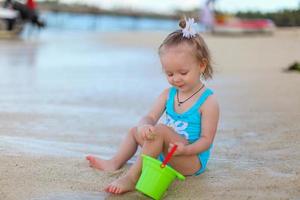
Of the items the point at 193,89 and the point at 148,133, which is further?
the point at 193,89

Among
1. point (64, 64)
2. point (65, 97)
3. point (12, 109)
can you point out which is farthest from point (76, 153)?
point (64, 64)

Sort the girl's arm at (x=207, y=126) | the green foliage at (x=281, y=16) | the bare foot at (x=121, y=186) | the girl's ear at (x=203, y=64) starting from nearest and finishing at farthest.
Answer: the bare foot at (x=121, y=186) → the girl's arm at (x=207, y=126) → the girl's ear at (x=203, y=64) → the green foliage at (x=281, y=16)

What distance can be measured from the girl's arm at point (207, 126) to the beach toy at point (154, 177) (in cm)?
30

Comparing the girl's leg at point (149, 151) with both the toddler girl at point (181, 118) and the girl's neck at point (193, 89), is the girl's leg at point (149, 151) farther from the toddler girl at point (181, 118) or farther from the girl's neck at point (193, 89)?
the girl's neck at point (193, 89)

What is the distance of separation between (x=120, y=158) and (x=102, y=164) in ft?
0.34

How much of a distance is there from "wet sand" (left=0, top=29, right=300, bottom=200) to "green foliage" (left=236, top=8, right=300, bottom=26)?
20128 mm

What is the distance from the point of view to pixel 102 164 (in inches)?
130

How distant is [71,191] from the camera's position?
289cm

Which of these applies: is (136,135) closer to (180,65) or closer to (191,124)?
(191,124)

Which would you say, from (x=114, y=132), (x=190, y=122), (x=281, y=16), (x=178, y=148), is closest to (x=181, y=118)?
(x=190, y=122)

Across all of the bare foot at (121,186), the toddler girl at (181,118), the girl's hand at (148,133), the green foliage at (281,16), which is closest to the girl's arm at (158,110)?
the toddler girl at (181,118)

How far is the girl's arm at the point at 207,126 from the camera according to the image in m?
3.08

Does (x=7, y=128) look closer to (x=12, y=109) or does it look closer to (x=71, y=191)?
(x=12, y=109)

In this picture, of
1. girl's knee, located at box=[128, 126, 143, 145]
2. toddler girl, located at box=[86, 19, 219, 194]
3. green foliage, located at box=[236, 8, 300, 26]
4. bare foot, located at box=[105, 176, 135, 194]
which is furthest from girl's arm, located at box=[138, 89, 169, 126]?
green foliage, located at box=[236, 8, 300, 26]
